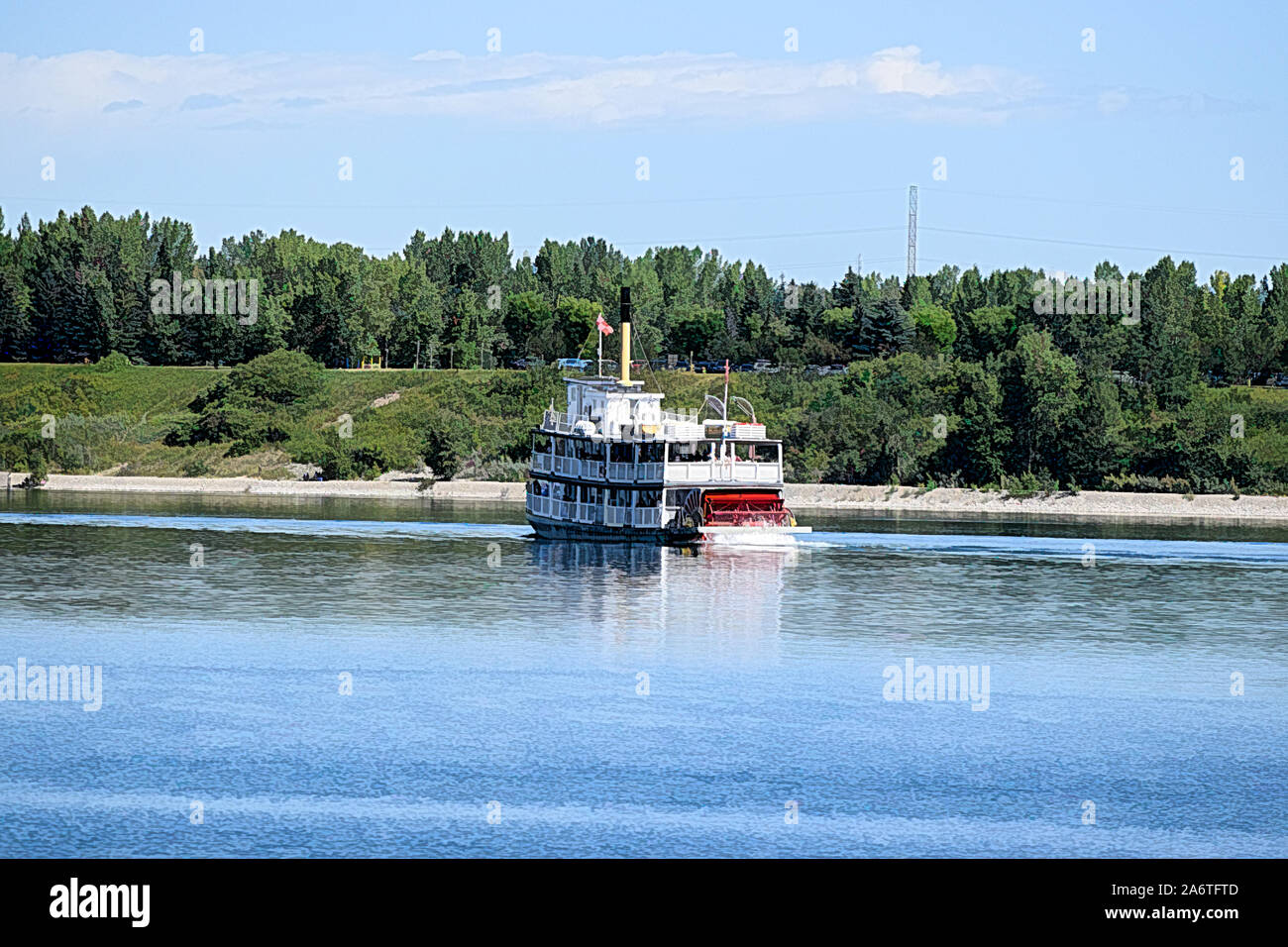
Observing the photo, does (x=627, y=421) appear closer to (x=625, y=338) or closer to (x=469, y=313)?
(x=625, y=338)

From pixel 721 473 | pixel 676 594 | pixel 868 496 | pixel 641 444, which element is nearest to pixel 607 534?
pixel 641 444

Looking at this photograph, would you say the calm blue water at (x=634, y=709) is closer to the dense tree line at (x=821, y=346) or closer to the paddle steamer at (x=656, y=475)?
the paddle steamer at (x=656, y=475)

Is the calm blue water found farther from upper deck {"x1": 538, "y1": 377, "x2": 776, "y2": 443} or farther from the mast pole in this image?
the mast pole

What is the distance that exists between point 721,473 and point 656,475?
3.33 m

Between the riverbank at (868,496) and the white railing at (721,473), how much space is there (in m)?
43.3

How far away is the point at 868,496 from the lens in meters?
137

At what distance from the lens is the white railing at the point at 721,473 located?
85500 millimetres

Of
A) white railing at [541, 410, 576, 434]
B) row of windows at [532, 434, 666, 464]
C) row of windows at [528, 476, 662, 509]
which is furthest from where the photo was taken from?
white railing at [541, 410, 576, 434]

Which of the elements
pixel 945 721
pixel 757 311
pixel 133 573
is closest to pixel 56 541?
pixel 133 573

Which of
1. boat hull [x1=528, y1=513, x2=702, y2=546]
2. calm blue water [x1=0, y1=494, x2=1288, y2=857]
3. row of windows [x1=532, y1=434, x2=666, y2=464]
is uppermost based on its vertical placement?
row of windows [x1=532, y1=434, x2=666, y2=464]

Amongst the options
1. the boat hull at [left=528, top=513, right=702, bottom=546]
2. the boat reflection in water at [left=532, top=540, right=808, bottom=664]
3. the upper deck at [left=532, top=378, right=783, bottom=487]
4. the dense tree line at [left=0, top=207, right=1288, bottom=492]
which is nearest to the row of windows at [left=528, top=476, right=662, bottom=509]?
the upper deck at [left=532, top=378, right=783, bottom=487]

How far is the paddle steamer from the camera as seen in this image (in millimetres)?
85500

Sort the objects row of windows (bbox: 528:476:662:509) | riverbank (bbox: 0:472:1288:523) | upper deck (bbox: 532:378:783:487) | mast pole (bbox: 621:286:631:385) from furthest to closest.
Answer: riverbank (bbox: 0:472:1288:523), mast pole (bbox: 621:286:631:385), row of windows (bbox: 528:476:662:509), upper deck (bbox: 532:378:783:487)

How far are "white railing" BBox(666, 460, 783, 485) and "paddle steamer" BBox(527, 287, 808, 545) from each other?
0.05m
